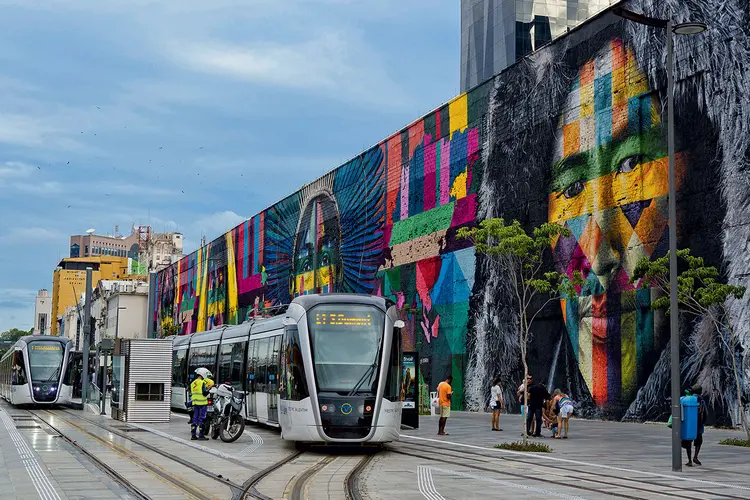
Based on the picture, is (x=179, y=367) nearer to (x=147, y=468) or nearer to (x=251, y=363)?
(x=251, y=363)

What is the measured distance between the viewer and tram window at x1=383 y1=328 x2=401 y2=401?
21.0 metres

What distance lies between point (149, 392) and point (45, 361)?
43.1 feet

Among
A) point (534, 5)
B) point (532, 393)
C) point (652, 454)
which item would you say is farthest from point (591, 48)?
point (534, 5)

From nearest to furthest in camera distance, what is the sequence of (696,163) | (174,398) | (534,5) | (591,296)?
(696,163), (591,296), (174,398), (534,5)

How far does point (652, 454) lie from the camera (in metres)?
22.4

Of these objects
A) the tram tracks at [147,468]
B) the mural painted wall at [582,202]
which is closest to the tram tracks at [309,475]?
the tram tracks at [147,468]

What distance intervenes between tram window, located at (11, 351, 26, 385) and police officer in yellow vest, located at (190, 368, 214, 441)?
74.7ft

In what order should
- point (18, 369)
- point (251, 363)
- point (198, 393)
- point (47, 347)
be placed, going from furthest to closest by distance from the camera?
point (18, 369), point (47, 347), point (251, 363), point (198, 393)

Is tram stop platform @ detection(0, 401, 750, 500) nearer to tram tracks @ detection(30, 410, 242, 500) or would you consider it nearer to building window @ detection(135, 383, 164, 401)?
tram tracks @ detection(30, 410, 242, 500)

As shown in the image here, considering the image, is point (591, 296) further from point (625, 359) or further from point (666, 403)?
point (666, 403)

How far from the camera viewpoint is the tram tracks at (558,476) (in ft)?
47.4

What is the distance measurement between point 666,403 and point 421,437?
31.7ft

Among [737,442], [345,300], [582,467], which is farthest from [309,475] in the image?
[737,442]

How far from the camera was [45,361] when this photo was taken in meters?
45.2
